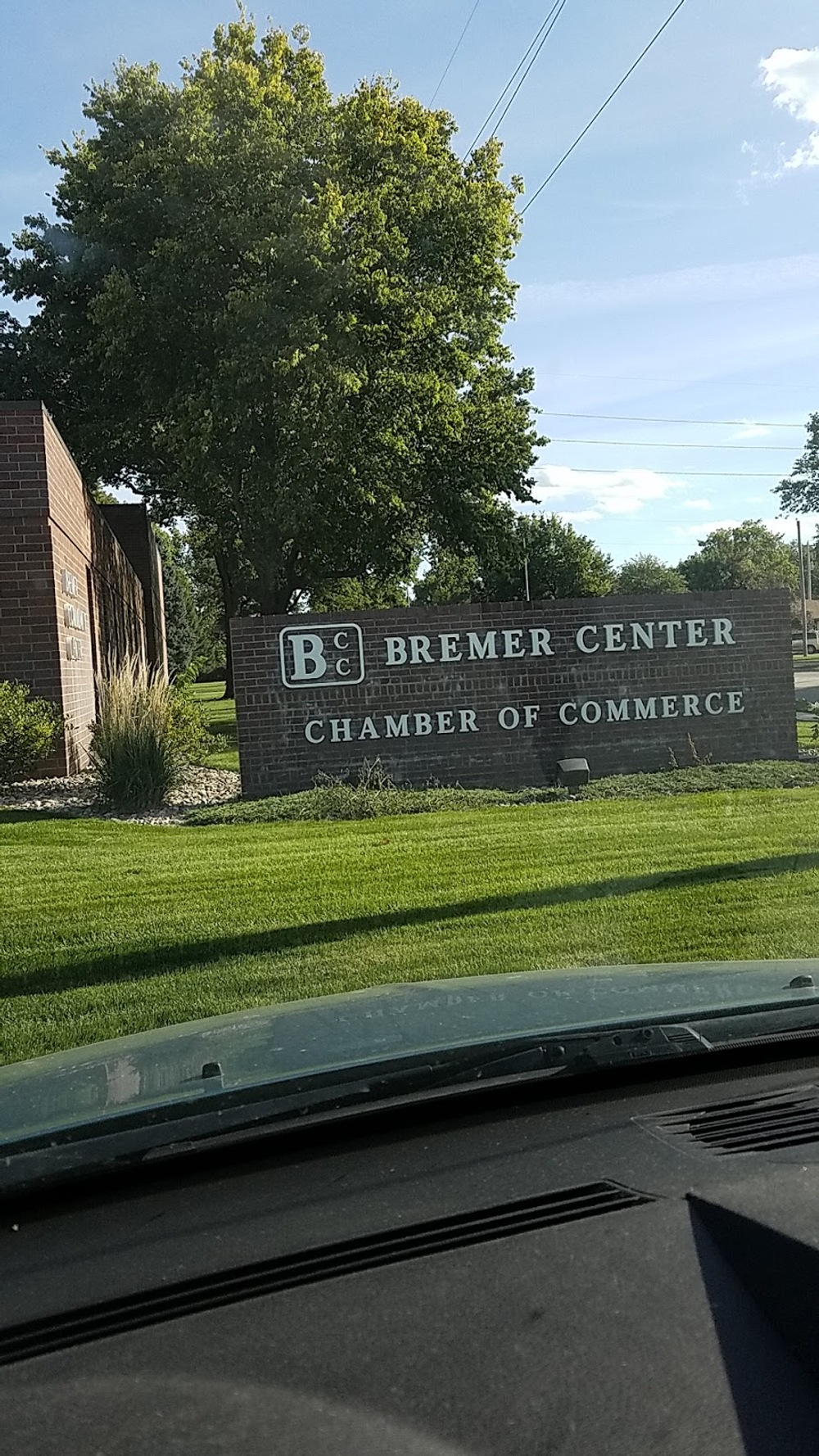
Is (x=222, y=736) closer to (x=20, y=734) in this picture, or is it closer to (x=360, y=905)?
(x=20, y=734)

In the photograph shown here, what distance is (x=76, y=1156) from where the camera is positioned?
7.44 feet

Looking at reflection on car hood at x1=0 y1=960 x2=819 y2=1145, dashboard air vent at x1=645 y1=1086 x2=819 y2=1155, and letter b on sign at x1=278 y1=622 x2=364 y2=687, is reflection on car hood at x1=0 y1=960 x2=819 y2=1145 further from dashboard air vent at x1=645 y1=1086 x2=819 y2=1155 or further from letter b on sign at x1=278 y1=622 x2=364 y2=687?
letter b on sign at x1=278 y1=622 x2=364 y2=687

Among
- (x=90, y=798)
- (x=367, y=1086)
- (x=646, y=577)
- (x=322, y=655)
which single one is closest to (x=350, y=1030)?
(x=367, y=1086)

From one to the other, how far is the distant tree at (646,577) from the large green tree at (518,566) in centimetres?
116

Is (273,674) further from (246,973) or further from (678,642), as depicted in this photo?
(246,973)

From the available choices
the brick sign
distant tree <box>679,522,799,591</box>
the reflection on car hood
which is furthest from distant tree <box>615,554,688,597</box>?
the reflection on car hood

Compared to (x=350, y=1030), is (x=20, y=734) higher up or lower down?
higher up

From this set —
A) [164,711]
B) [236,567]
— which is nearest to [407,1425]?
[164,711]

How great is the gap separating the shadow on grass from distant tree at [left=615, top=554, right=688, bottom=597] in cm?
4176

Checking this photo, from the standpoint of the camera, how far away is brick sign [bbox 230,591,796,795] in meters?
15.0

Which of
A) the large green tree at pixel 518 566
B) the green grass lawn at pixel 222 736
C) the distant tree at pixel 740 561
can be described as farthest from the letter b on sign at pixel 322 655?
the distant tree at pixel 740 561

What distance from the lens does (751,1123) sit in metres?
2.46

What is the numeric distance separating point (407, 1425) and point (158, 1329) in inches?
15.7

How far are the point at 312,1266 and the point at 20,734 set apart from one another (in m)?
12.8
